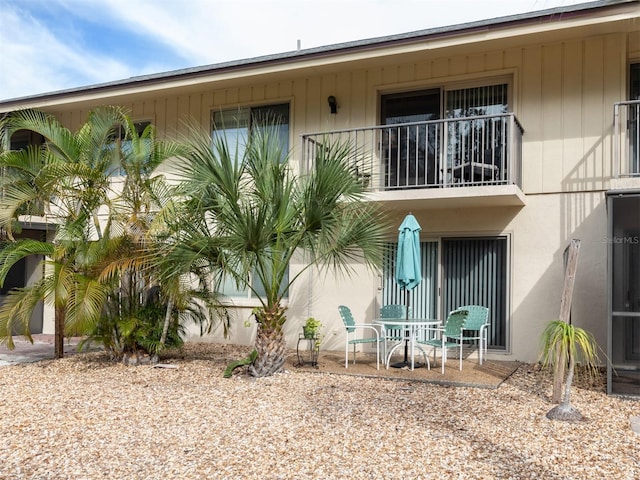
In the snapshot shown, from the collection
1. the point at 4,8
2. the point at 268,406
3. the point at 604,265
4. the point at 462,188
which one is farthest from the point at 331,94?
the point at 4,8

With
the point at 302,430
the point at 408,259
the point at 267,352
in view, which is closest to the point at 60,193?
the point at 267,352

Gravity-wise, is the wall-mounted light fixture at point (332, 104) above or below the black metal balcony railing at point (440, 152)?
above

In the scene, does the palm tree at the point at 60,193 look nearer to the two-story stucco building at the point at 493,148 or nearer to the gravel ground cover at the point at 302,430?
the gravel ground cover at the point at 302,430

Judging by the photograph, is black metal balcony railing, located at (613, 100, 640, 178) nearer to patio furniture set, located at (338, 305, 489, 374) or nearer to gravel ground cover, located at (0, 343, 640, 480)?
patio furniture set, located at (338, 305, 489, 374)

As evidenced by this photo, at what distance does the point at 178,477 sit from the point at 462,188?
629 cm

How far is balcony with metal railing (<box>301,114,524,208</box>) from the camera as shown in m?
9.25

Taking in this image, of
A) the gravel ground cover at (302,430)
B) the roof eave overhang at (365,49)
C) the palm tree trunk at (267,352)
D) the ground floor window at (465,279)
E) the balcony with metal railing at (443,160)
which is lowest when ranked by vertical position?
the gravel ground cover at (302,430)

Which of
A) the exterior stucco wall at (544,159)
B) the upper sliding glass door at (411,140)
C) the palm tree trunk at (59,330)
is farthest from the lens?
the upper sliding glass door at (411,140)

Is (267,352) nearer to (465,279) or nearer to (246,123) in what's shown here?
(465,279)

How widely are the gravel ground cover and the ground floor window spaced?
5.78ft

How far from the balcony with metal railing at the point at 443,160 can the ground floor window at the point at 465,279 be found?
2.59 feet

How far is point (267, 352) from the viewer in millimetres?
8203

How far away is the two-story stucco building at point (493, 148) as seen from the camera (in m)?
9.29

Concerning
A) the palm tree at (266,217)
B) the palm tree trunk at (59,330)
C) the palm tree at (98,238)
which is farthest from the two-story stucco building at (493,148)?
the palm tree trunk at (59,330)
